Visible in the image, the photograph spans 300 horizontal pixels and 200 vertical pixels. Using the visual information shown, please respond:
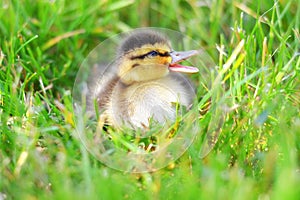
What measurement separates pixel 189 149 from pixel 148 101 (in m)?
0.30

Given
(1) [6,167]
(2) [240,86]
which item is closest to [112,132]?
(1) [6,167]

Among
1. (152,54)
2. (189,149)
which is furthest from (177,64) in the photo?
(189,149)

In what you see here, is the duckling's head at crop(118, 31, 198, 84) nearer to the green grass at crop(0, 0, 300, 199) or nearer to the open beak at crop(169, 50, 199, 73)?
the open beak at crop(169, 50, 199, 73)

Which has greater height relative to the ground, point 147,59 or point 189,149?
point 147,59

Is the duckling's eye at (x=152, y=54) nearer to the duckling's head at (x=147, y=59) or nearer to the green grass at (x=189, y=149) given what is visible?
the duckling's head at (x=147, y=59)

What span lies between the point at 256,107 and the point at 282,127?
0.82ft

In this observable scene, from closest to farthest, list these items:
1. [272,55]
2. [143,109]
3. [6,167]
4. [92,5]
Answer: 1. [6,167]
2. [143,109]
3. [272,55]
4. [92,5]

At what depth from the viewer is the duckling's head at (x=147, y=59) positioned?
2455 mm

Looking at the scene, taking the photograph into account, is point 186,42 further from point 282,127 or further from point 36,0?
point 282,127

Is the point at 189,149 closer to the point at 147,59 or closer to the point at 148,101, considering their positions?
the point at 148,101

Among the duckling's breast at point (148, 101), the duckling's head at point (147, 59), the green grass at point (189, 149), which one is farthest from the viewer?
the duckling's head at point (147, 59)

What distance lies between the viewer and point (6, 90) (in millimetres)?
2451

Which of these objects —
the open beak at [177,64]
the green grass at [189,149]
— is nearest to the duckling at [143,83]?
the open beak at [177,64]

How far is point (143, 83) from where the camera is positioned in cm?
244
